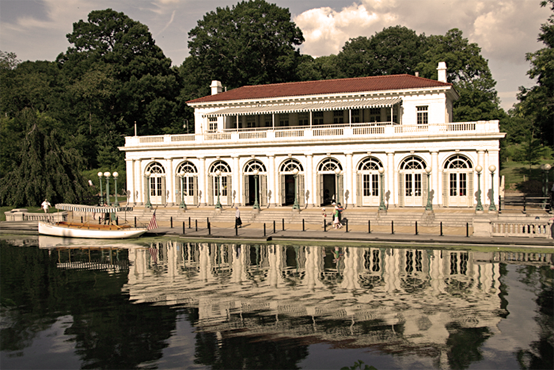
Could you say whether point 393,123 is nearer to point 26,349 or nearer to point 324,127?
point 324,127

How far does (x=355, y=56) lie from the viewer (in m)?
71.9

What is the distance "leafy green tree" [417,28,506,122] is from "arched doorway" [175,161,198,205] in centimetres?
3183

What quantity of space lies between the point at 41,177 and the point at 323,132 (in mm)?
26189

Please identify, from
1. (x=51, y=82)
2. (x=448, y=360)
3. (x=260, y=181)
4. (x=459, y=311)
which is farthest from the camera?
(x=51, y=82)

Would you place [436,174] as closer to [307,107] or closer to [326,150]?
[326,150]

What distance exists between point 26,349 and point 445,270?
14.7m

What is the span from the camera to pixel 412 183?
123 feet

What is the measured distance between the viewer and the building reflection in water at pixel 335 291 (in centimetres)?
1266

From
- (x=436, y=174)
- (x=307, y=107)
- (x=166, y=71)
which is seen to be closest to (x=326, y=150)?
(x=307, y=107)

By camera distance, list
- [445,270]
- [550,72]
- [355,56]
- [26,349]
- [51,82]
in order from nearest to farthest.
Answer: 1. [26,349]
2. [445,270]
3. [550,72]
4. [355,56]
5. [51,82]

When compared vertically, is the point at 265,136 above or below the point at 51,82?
below

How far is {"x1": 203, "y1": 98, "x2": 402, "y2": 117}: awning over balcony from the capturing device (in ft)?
128

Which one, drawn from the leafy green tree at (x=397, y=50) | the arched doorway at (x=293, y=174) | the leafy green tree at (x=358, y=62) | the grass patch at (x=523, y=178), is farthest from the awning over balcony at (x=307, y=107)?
the leafy green tree at (x=397, y=50)

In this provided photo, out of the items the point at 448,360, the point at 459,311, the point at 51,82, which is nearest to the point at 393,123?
the point at 459,311
